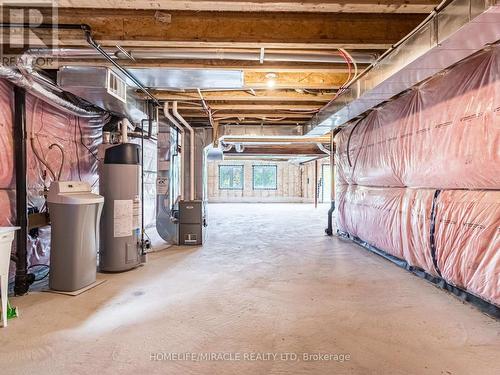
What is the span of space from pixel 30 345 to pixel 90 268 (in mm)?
945

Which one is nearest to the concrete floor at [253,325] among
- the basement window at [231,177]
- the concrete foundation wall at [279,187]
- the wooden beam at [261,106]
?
the wooden beam at [261,106]

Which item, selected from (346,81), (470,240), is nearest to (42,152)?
(346,81)

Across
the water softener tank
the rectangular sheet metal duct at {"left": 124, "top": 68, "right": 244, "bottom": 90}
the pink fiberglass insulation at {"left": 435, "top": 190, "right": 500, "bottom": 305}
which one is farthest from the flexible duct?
the pink fiberglass insulation at {"left": 435, "top": 190, "right": 500, "bottom": 305}

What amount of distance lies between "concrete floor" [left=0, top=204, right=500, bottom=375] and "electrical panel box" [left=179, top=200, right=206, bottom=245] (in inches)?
45.6

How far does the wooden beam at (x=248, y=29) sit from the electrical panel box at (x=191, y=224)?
2512 millimetres

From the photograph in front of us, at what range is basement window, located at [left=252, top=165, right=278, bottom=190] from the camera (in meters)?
13.0

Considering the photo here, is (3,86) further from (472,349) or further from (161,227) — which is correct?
(472,349)

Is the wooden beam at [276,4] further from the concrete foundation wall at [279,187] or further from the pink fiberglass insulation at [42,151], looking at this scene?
the concrete foundation wall at [279,187]

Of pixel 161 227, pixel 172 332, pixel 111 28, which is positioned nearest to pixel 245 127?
pixel 161 227

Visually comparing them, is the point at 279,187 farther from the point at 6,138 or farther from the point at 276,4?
the point at 276,4

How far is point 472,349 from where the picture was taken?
5.38 feet

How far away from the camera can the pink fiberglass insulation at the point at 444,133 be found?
2012 millimetres

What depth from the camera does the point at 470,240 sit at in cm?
218

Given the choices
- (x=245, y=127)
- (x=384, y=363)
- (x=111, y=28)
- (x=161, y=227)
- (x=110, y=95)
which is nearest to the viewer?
(x=384, y=363)
